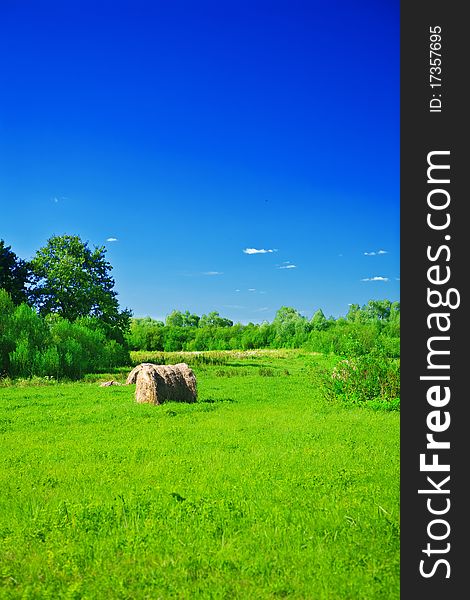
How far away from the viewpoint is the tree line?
2234cm

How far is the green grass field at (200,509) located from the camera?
4.40m

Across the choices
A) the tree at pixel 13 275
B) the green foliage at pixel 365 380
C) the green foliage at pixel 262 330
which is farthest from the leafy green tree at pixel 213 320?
the green foliage at pixel 365 380

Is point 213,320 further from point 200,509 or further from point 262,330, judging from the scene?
point 200,509

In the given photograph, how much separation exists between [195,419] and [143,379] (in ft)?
9.02

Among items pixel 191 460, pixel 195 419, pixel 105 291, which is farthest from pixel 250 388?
pixel 105 291

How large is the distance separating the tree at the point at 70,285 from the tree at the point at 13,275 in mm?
525

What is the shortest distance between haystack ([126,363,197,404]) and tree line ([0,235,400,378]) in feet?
14.8

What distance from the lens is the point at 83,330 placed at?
25.2m

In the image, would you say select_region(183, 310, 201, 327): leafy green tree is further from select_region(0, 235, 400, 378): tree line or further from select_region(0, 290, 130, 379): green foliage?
select_region(0, 290, 130, 379): green foliage

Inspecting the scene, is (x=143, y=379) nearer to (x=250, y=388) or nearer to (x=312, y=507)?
(x=250, y=388)

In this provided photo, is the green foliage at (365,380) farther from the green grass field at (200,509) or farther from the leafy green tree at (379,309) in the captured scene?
the leafy green tree at (379,309)

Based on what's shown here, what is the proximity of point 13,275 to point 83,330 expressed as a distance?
27.2 ft

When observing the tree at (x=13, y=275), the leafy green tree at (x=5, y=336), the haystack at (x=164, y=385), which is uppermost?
the tree at (x=13, y=275)

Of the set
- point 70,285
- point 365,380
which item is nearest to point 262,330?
point 70,285
